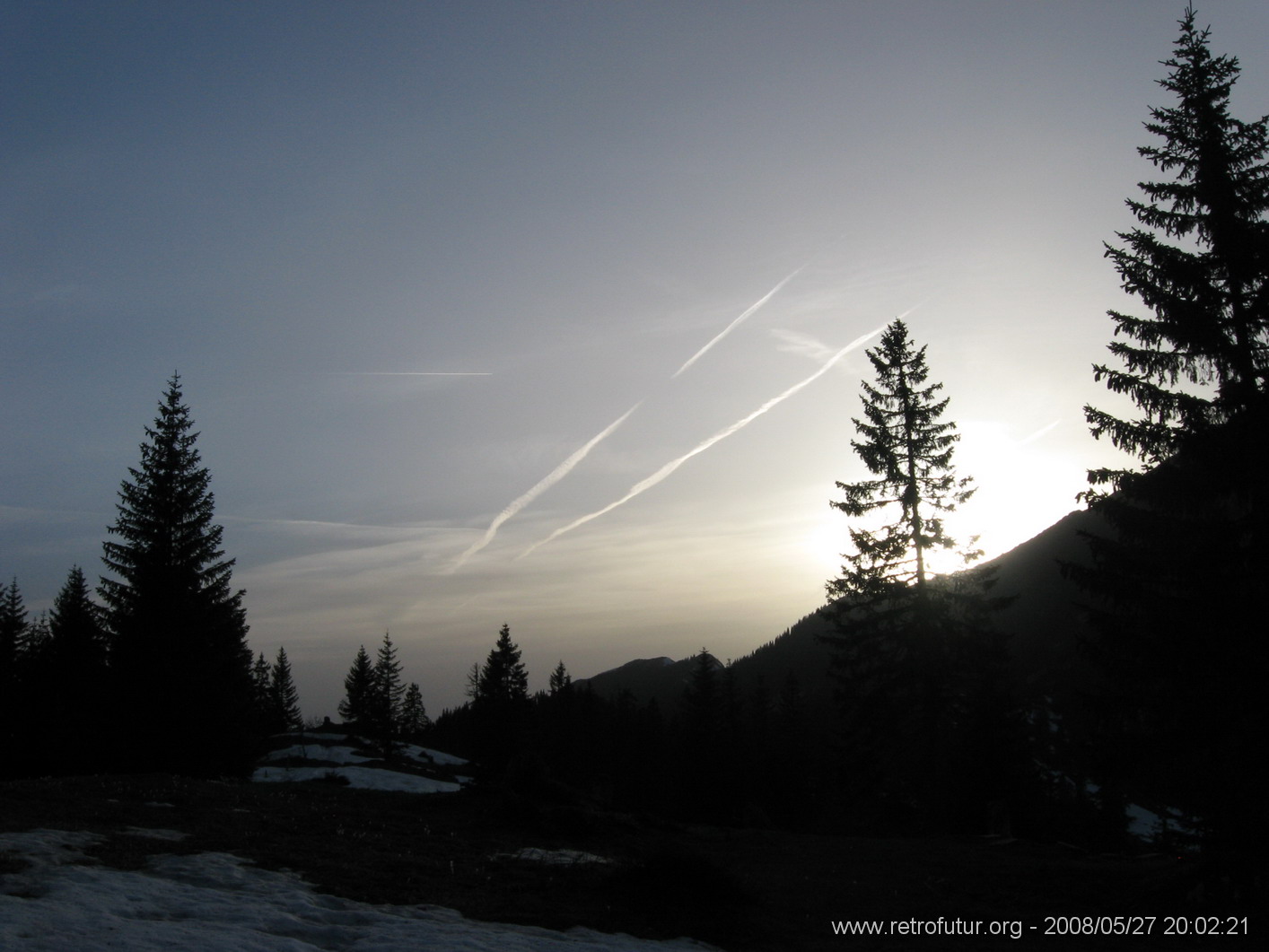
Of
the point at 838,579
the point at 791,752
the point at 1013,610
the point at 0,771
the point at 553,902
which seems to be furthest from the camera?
the point at 1013,610

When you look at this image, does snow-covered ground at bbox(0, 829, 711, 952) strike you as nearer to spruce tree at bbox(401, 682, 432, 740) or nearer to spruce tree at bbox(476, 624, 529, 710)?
spruce tree at bbox(476, 624, 529, 710)

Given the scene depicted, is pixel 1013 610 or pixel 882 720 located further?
pixel 1013 610

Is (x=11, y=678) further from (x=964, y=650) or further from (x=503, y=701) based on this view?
(x=964, y=650)

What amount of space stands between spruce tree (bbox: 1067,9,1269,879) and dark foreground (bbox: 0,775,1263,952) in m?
1.95

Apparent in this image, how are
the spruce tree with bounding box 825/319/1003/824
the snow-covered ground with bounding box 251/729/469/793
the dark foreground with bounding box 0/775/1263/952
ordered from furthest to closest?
the snow-covered ground with bounding box 251/729/469/793 → the spruce tree with bounding box 825/319/1003/824 → the dark foreground with bounding box 0/775/1263/952

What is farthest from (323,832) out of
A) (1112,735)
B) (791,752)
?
(791,752)

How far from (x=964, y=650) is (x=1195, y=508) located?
1522cm

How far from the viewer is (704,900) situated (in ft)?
41.7

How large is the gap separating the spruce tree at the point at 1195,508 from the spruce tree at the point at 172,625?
30.8 metres

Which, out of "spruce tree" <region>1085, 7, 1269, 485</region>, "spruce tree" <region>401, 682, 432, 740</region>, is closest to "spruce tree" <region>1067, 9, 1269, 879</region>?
"spruce tree" <region>1085, 7, 1269, 485</region>

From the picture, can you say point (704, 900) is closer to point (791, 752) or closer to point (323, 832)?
point (323, 832)

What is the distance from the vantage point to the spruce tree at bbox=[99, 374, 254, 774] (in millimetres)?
30938

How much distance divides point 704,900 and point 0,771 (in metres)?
41.6

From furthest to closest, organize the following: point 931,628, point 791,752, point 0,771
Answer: point 791,752
point 0,771
point 931,628
